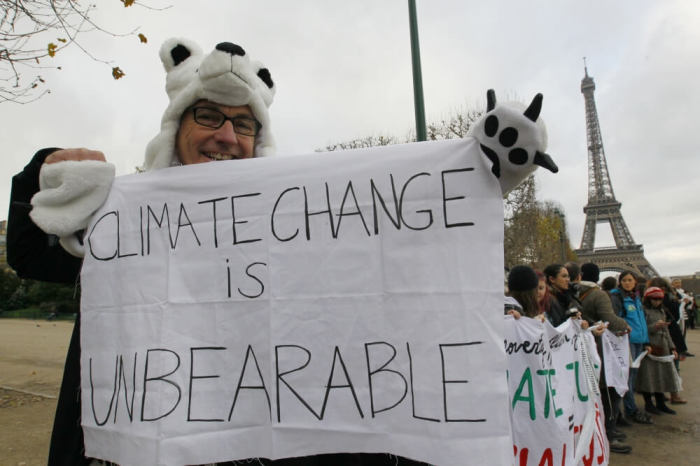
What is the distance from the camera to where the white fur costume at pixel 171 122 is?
1895 millimetres

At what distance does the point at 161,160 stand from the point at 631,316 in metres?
6.50

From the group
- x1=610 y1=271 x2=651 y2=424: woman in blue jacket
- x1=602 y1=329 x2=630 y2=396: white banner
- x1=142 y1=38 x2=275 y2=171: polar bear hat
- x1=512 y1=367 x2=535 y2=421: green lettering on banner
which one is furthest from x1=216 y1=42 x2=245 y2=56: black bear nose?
x1=610 y1=271 x2=651 y2=424: woman in blue jacket

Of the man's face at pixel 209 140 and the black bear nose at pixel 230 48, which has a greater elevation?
the black bear nose at pixel 230 48

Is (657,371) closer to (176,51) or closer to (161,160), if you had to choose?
(161,160)

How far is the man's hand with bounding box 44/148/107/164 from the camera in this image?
1946 mm

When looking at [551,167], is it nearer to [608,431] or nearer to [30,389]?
[608,431]

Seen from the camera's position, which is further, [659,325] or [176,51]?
[659,325]

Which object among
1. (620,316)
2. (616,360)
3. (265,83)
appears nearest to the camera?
(265,83)

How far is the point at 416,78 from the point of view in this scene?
452 cm

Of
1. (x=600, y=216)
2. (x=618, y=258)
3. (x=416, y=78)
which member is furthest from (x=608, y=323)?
(x=600, y=216)

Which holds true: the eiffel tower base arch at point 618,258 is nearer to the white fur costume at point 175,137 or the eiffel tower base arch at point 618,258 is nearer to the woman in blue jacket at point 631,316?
the woman in blue jacket at point 631,316

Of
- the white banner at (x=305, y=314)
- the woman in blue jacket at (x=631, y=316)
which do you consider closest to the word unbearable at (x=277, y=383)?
the white banner at (x=305, y=314)

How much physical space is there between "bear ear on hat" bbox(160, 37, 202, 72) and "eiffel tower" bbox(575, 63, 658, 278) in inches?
1986

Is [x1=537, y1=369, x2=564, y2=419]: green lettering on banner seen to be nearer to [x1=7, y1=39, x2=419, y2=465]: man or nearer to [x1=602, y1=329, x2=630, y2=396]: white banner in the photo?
[x1=7, y1=39, x2=419, y2=465]: man
